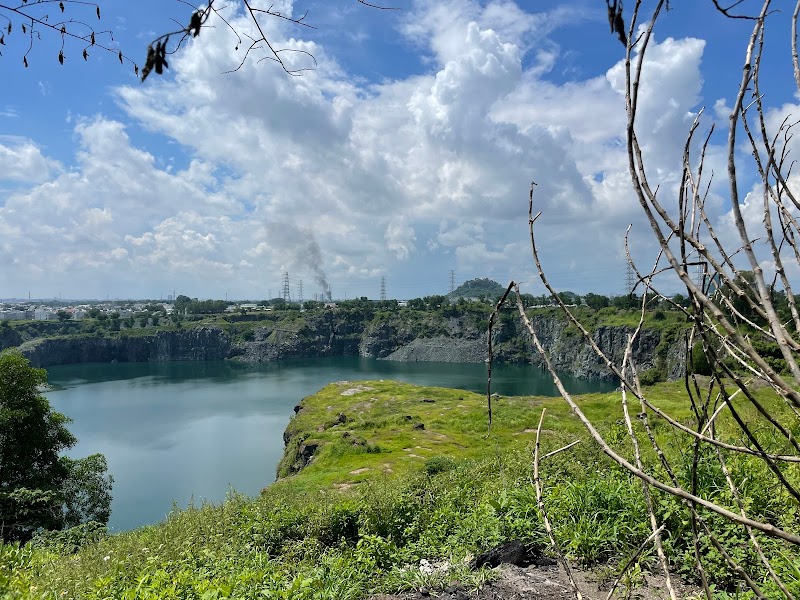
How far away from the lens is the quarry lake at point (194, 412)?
117 feet

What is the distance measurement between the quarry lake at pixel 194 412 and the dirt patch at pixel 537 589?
5.95 m

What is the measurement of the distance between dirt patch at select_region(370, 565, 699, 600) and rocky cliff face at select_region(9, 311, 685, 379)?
4089 inches

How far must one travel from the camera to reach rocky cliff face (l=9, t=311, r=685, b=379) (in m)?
118

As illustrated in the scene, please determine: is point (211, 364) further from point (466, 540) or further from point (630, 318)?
point (466, 540)

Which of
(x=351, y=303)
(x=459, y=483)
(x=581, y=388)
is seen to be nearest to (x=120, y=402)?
(x=581, y=388)

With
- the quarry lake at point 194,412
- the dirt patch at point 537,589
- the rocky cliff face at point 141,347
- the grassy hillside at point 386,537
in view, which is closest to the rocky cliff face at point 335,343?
the rocky cliff face at point 141,347

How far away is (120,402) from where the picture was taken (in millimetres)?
69188

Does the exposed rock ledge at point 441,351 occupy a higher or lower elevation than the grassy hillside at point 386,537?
lower

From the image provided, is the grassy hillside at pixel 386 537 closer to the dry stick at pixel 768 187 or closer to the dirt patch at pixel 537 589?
the dirt patch at pixel 537 589

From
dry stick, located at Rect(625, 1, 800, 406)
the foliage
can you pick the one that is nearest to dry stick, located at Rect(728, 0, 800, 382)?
dry stick, located at Rect(625, 1, 800, 406)

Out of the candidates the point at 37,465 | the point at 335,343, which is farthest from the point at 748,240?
the point at 335,343

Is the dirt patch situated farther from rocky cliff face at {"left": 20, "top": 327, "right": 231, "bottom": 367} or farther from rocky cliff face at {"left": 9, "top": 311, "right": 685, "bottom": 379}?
rocky cliff face at {"left": 20, "top": 327, "right": 231, "bottom": 367}

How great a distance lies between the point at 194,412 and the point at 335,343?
274 ft

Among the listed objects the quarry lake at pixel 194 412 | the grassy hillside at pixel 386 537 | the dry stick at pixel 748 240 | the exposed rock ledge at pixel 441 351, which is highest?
the dry stick at pixel 748 240
